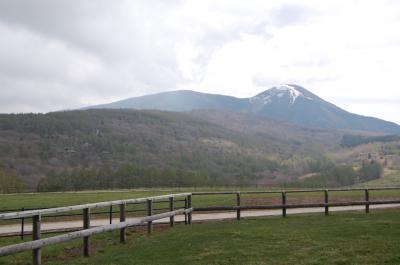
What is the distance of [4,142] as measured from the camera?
612 feet

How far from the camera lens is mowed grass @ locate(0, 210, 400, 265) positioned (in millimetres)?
10945

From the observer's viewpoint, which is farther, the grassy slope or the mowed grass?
the grassy slope

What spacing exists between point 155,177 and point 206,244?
359ft

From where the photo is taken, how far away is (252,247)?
12562mm

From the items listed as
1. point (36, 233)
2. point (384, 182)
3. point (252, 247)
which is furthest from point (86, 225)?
point (384, 182)

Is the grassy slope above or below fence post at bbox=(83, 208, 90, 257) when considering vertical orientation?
below

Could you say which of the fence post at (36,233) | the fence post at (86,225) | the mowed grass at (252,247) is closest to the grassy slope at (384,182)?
the mowed grass at (252,247)

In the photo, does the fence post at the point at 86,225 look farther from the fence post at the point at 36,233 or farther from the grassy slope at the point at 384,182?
the grassy slope at the point at 384,182

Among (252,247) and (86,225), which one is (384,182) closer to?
(252,247)

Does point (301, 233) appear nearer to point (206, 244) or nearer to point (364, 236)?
point (364, 236)

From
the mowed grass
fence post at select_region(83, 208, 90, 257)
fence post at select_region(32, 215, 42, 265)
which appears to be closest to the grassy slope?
the mowed grass

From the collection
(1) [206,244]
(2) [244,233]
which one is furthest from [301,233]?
(1) [206,244]

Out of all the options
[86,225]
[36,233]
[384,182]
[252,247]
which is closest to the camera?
[36,233]

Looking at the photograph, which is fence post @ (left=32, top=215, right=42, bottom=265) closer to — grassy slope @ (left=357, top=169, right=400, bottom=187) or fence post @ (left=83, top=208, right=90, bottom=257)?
fence post @ (left=83, top=208, right=90, bottom=257)
